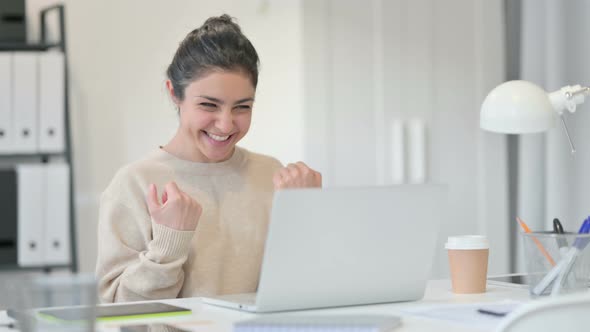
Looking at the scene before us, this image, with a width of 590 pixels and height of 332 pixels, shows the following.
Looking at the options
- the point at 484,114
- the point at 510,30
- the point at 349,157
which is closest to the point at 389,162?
the point at 349,157

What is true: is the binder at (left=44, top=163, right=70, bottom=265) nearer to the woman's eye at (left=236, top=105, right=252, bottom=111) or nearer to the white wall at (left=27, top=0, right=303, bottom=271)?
the white wall at (left=27, top=0, right=303, bottom=271)

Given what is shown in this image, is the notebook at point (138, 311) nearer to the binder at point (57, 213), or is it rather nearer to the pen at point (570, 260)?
the pen at point (570, 260)

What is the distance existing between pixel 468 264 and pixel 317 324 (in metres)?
0.62

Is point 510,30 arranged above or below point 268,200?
above

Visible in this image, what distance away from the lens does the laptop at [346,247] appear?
1381 millimetres

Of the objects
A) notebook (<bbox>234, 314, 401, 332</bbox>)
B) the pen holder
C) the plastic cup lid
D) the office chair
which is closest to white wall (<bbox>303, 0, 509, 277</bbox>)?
the plastic cup lid

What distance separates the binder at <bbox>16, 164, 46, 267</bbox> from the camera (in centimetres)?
316

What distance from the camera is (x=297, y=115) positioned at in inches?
118

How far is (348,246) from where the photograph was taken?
57.0 inches

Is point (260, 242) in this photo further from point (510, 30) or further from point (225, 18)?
point (510, 30)

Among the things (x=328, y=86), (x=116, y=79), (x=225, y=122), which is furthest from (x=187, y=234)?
(x=116, y=79)

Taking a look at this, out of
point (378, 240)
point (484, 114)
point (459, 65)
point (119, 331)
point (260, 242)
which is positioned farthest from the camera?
point (459, 65)

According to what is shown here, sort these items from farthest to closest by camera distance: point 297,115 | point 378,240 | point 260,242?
point 297,115, point 260,242, point 378,240

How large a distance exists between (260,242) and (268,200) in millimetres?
117
